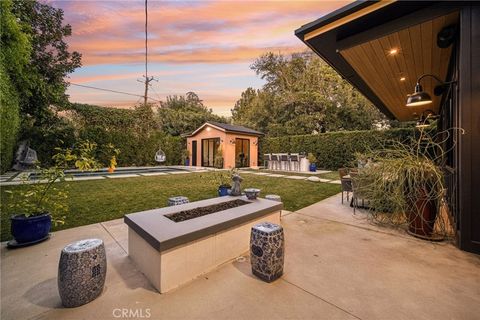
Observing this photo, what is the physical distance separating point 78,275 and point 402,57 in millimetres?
5863

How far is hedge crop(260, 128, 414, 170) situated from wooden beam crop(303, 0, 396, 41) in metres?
9.26

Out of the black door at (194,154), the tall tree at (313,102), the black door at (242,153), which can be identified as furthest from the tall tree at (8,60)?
the tall tree at (313,102)

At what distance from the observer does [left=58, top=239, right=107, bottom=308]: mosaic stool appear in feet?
5.27

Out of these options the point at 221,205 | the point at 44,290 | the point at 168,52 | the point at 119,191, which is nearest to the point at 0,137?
the point at 119,191

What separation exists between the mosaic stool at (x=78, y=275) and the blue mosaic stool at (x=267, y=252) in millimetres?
1400

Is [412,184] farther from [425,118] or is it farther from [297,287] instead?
Answer: [425,118]

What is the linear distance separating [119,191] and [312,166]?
962 centimetres

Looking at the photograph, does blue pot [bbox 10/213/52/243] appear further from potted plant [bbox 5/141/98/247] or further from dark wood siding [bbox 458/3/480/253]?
dark wood siding [bbox 458/3/480/253]

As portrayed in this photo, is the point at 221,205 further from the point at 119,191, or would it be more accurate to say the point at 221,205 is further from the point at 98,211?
the point at 119,191

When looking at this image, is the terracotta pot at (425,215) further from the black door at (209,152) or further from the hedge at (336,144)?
the black door at (209,152)

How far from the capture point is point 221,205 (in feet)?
9.99

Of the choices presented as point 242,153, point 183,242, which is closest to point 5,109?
point 183,242

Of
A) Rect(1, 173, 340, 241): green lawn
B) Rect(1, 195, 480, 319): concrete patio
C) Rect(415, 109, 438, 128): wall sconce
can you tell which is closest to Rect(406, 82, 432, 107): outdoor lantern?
Rect(415, 109, 438, 128): wall sconce

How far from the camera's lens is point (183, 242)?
75.4 inches
